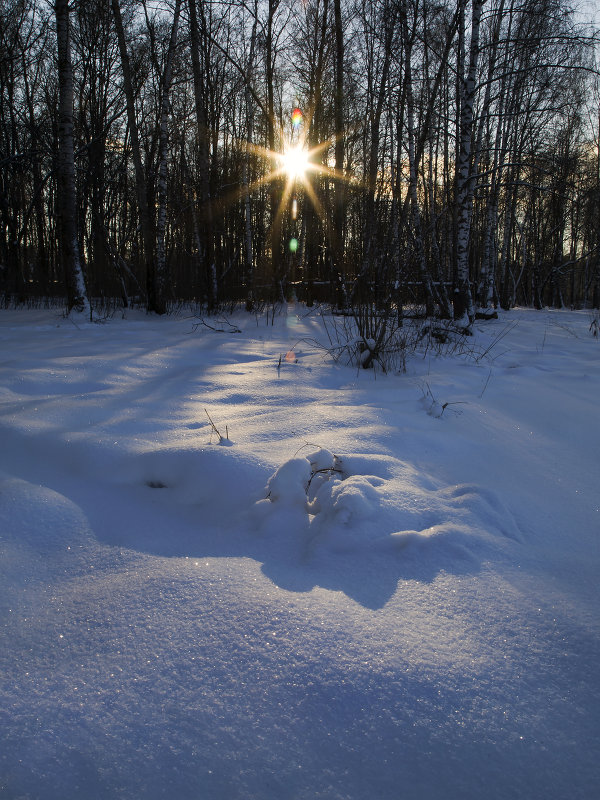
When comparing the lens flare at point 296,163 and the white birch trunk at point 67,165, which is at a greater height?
the lens flare at point 296,163

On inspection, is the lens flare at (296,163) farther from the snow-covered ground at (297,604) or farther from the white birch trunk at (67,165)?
the snow-covered ground at (297,604)

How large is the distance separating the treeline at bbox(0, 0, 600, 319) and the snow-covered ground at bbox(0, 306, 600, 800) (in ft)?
8.03

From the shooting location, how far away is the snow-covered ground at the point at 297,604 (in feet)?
2.25

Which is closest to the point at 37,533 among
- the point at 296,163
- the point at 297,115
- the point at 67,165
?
the point at 67,165

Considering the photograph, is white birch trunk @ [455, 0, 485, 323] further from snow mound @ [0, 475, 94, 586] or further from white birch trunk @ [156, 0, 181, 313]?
snow mound @ [0, 475, 94, 586]

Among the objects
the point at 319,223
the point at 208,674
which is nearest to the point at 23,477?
the point at 208,674

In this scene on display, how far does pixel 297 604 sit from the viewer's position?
3.32 feet

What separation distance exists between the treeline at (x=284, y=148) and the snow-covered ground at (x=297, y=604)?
96.3 inches

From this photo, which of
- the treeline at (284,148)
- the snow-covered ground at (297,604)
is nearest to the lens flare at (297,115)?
the treeline at (284,148)

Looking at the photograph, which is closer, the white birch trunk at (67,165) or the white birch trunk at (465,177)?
the white birch trunk at (465,177)

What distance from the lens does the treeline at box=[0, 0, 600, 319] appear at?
6395 mm

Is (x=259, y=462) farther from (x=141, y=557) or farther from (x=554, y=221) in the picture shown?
(x=554, y=221)

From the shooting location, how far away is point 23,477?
5.30 feet

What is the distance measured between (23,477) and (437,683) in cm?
152
